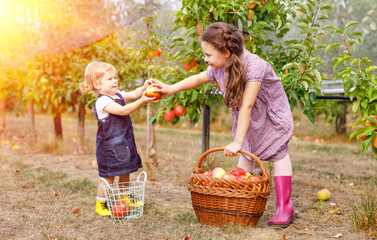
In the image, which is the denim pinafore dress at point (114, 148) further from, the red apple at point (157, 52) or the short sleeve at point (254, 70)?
the red apple at point (157, 52)

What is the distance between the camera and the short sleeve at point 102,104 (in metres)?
3.02

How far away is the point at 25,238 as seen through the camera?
257cm

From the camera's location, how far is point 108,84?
3.08 meters

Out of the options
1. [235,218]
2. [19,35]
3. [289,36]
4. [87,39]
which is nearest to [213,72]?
[235,218]

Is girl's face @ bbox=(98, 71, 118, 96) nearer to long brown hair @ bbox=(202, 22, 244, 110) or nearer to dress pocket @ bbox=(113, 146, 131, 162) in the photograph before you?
dress pocket @ bbox=(113, 146, 131, 162)

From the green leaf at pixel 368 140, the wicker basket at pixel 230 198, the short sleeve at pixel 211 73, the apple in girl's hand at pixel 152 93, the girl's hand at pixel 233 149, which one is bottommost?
the wicker basket at pixel 230 198

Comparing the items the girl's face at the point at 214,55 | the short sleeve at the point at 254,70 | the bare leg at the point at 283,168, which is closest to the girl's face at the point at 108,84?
the girl's face at the point at 214,55

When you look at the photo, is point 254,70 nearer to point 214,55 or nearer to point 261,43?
point 214,55

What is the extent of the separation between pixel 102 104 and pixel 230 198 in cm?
125

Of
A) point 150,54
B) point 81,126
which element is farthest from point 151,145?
point 81,126

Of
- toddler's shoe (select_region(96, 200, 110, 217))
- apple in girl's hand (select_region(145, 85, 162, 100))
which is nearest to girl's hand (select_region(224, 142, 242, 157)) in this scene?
apple in girl's hand (select_region(145, 85, 162, 100))

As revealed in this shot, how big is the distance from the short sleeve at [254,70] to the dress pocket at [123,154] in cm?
112

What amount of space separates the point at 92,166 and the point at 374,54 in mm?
3792

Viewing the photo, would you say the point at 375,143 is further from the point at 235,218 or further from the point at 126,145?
the point at 126,145
